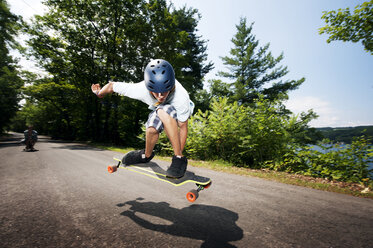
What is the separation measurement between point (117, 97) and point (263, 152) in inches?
698

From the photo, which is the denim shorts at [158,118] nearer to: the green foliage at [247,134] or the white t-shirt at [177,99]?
the white t-shirt at [177,99]

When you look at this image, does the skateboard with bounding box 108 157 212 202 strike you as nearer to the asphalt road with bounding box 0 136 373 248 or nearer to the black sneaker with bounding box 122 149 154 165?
the black sneaker with bounding box 122 149 154 165

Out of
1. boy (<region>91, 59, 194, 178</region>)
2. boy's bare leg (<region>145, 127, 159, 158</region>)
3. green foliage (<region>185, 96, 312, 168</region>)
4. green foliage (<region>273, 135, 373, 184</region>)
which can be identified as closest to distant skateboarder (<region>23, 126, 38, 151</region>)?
green foliage (<region>185, 96, 312, 168</region>)

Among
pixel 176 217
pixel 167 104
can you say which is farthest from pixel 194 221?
pixel 167 104

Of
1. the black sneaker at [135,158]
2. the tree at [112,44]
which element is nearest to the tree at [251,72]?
the tree at [112,44]

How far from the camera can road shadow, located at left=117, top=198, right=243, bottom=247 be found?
1.99 m

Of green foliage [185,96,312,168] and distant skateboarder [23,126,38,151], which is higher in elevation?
green foliage [185,96,312,168]

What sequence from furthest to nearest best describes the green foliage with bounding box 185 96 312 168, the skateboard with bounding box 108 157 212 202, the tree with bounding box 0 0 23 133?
the tree with bounding box 0 0 23 133
the green foliage with bounding box 185 96 312 168
the skateboard with bounding box 108 157 212 202

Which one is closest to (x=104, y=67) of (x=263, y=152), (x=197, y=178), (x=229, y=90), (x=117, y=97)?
(x=117, y=97)

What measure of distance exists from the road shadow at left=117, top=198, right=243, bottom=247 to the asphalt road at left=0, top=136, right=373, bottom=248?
0.01 meters

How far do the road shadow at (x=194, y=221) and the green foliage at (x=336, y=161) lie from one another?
15.5 feet

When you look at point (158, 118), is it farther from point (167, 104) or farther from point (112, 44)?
point (112, 44)

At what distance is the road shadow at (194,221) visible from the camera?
1987mm

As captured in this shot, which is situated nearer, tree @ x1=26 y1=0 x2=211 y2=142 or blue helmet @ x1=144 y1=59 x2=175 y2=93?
blue helmet @ x1=144 y1=59 x2=175 y2=93
